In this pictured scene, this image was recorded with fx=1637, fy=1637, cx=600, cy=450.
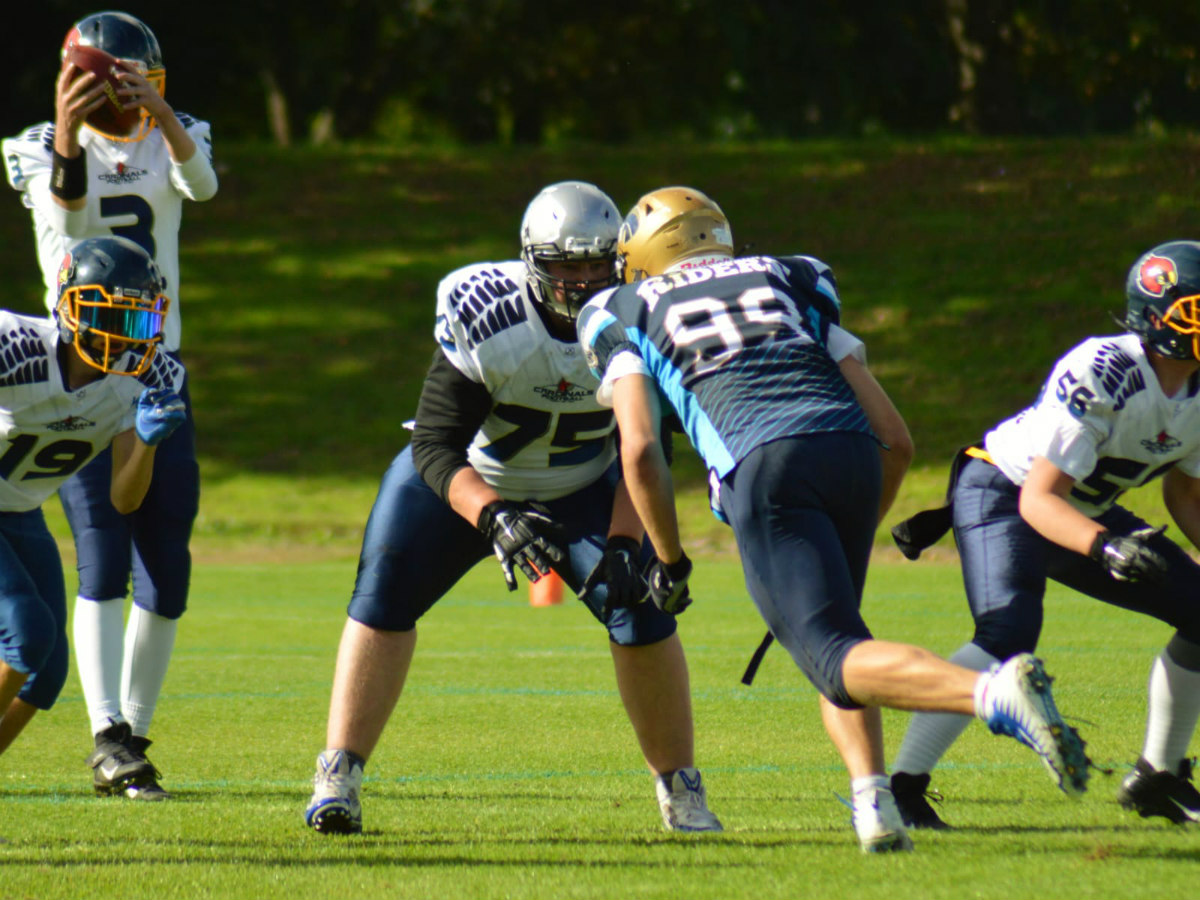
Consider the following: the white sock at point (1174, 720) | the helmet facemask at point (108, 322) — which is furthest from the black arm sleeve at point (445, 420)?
the white sock at point (1174, 720)

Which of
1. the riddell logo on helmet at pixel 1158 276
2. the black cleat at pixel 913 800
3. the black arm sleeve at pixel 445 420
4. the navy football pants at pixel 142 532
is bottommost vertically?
the black cleat at pixel 913 800

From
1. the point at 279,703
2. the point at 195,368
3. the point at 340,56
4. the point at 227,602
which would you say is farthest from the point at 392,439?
the point at 340,56

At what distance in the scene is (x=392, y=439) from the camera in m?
18.0

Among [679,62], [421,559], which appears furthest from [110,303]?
[679,62]

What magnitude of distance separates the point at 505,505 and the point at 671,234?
848 mm

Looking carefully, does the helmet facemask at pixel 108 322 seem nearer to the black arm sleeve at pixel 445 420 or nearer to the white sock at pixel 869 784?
the black arm sleeve at pixel 445 420

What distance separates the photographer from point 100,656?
5.41 m

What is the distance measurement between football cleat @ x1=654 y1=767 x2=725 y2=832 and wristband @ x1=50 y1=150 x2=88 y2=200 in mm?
2677

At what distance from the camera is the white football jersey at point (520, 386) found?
4.56 metres

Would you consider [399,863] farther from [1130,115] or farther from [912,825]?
[1130,115]

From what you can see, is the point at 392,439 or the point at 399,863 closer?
the point at 399,863

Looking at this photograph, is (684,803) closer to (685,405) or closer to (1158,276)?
(685,405)

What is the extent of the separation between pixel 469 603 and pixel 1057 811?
23.7ft

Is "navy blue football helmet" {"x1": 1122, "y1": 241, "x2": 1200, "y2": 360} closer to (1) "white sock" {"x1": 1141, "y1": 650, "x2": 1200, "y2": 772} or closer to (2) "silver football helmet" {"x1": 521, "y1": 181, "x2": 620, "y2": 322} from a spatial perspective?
(1) "white sock" {"x1": 1141, "y1": 650, "x2": 1200, "y2": 772}
